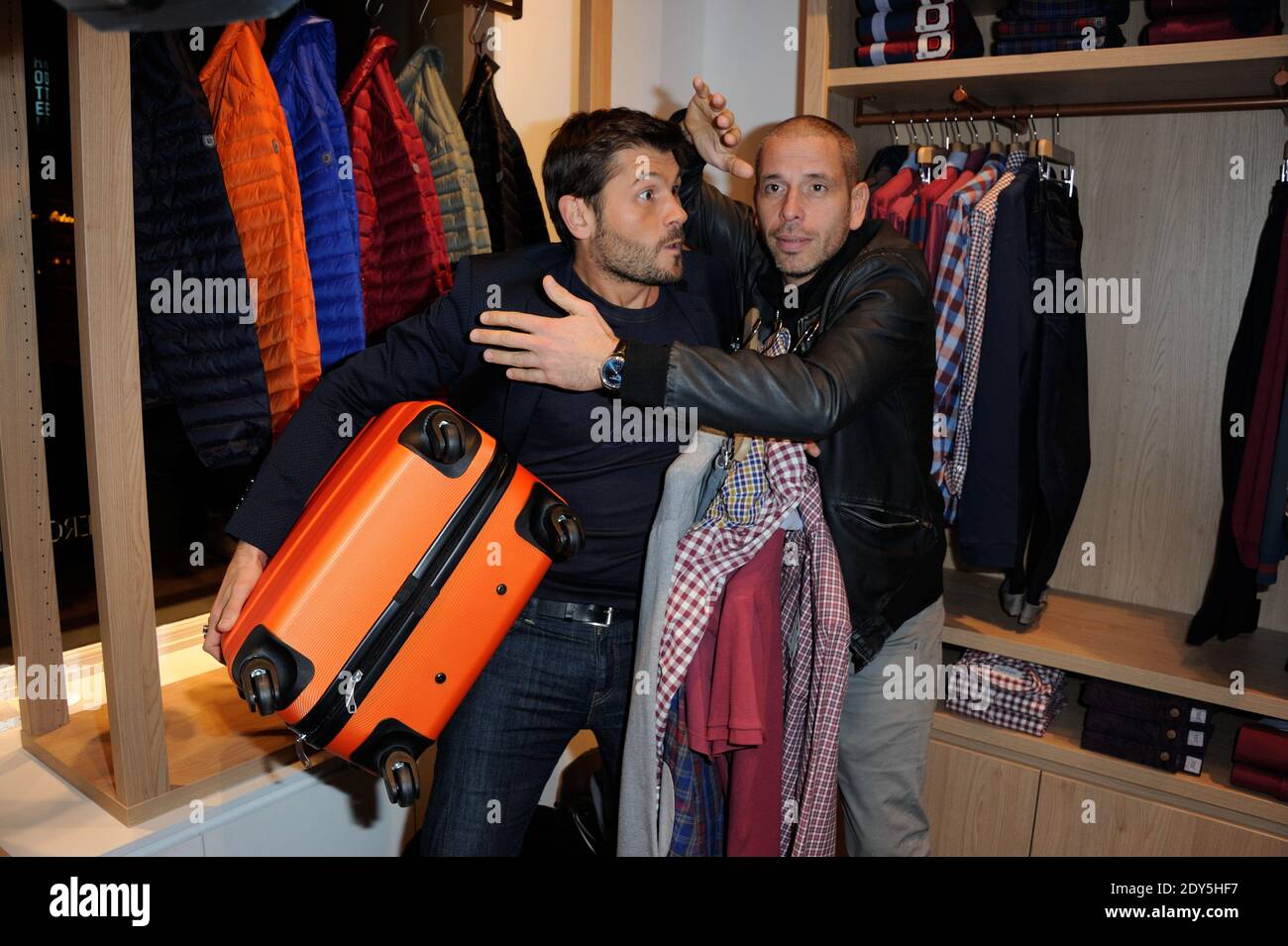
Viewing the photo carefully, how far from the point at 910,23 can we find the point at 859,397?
1150 millimetres

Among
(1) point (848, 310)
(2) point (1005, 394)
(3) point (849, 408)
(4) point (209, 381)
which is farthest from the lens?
(2) point (1005, 394)

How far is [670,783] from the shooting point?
1599 millimetres

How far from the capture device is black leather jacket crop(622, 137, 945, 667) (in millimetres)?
1399

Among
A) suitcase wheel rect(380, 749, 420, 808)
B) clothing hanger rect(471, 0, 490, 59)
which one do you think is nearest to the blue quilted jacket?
clothing hanger rect(471, 0, 490, 59)

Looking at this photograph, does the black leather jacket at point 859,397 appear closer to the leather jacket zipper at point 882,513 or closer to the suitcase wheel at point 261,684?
the leather jacket zipper at point 882,513

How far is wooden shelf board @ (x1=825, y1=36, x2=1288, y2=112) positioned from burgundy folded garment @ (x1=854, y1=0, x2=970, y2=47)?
0.08 metres

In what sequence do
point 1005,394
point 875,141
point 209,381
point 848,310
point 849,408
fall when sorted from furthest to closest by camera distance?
point 875,141, point 1005,394, point 209,381, point 848,310, point 849,408
